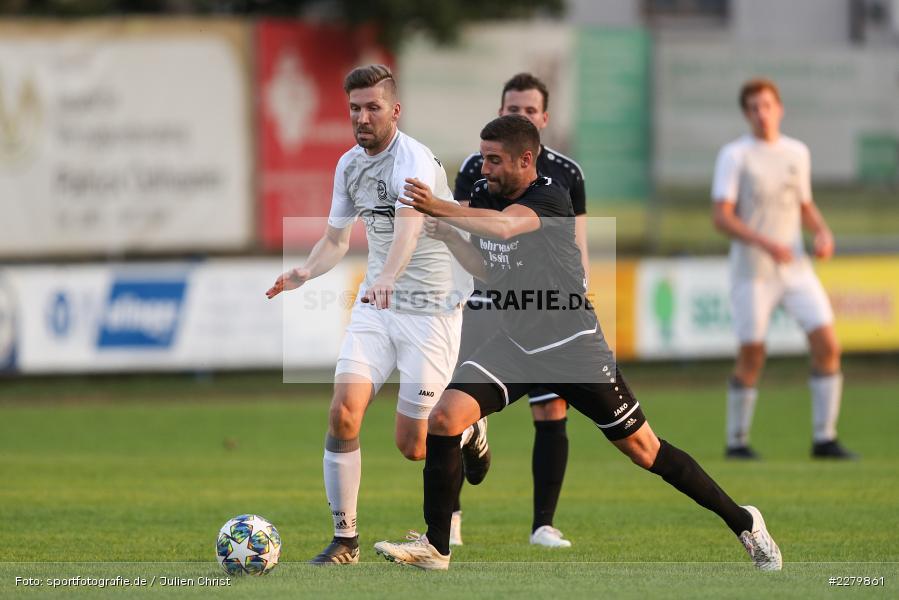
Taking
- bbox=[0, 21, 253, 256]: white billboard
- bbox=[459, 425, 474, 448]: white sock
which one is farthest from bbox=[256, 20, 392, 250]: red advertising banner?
bbox=[459, 425, 474, 448]: white sock

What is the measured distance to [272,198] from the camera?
21.7 m

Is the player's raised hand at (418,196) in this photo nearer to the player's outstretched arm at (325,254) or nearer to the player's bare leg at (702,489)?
the player's outstretched arm at (325,254)

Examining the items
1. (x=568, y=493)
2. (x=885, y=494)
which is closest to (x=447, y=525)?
(x=568, y=493)

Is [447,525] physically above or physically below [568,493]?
above

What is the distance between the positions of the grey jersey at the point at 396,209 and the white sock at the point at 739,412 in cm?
473

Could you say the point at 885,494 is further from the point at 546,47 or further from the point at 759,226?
the point at 546,47

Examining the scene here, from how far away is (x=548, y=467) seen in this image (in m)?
8.48

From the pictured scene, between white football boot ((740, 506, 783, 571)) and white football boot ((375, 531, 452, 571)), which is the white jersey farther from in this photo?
white football boot ((375, 531, 452, 571))

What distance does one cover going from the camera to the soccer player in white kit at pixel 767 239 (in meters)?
11.9

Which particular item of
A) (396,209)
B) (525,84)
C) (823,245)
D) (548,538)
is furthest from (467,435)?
(823,245)

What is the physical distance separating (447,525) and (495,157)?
71.4 inches

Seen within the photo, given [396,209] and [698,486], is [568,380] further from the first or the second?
[396,209]

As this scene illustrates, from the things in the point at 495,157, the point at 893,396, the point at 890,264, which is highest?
the point at 495,157

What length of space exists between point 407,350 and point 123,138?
14.6 metres
